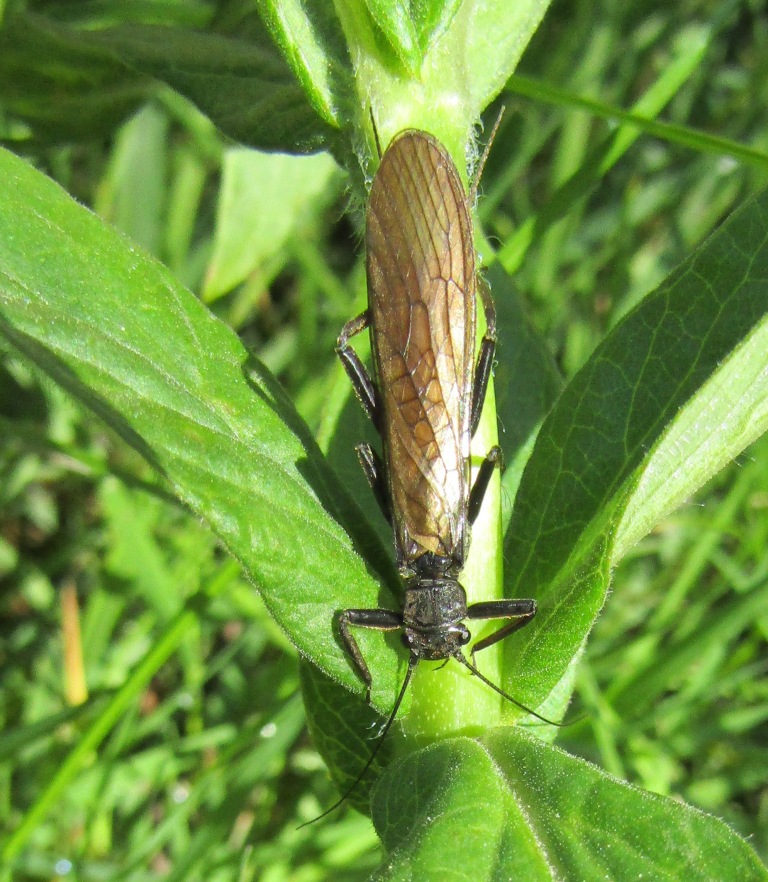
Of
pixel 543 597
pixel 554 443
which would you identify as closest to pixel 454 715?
pixel 543 597

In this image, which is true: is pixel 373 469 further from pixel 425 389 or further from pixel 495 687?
pixel 495 687

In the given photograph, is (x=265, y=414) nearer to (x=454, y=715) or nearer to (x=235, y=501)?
(x=235, y=501)

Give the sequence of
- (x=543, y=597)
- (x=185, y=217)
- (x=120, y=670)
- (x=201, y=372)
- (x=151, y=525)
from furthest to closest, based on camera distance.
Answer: (x=185, y=217)
(x=151, y=525)
(x=120, y=670)
(x=543, y=597)
(x=201, y=372)

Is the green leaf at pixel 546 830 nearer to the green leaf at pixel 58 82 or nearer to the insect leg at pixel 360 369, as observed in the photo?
the insect leg at pixel 360 369

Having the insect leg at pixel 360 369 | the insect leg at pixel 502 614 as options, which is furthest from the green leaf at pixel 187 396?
the insect leg at pixel 360 369

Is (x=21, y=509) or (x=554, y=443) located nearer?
(x=554, y=443)
